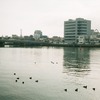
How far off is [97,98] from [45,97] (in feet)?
29.9

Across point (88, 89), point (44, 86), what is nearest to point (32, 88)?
point (44, 86)

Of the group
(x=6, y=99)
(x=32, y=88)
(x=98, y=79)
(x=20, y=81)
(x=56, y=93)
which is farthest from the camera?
(x=98, y=79)

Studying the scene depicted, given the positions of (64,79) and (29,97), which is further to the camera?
(64,79)

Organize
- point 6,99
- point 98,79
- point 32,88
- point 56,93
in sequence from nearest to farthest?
1. point 6,99
2. point 56,93
3. point 32,88
4. point 98,79

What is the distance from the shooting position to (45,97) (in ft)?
158

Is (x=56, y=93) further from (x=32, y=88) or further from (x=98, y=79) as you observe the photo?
(x=98, y=79)

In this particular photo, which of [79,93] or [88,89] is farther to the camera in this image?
[88,89]

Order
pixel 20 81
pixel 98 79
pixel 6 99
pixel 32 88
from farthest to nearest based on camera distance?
1. pixel 98 79
2. pixel 20 81
3. pixel 32 88
4. pixel 6 99

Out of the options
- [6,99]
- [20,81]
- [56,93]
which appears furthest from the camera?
[20,81]

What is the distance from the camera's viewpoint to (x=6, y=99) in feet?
153

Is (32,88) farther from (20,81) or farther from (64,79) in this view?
(64,79)

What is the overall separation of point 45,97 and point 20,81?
610 inches

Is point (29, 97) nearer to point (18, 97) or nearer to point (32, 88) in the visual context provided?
point (18, 97)

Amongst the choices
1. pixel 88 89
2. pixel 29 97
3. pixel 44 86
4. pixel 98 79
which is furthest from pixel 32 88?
pixel 98 79
